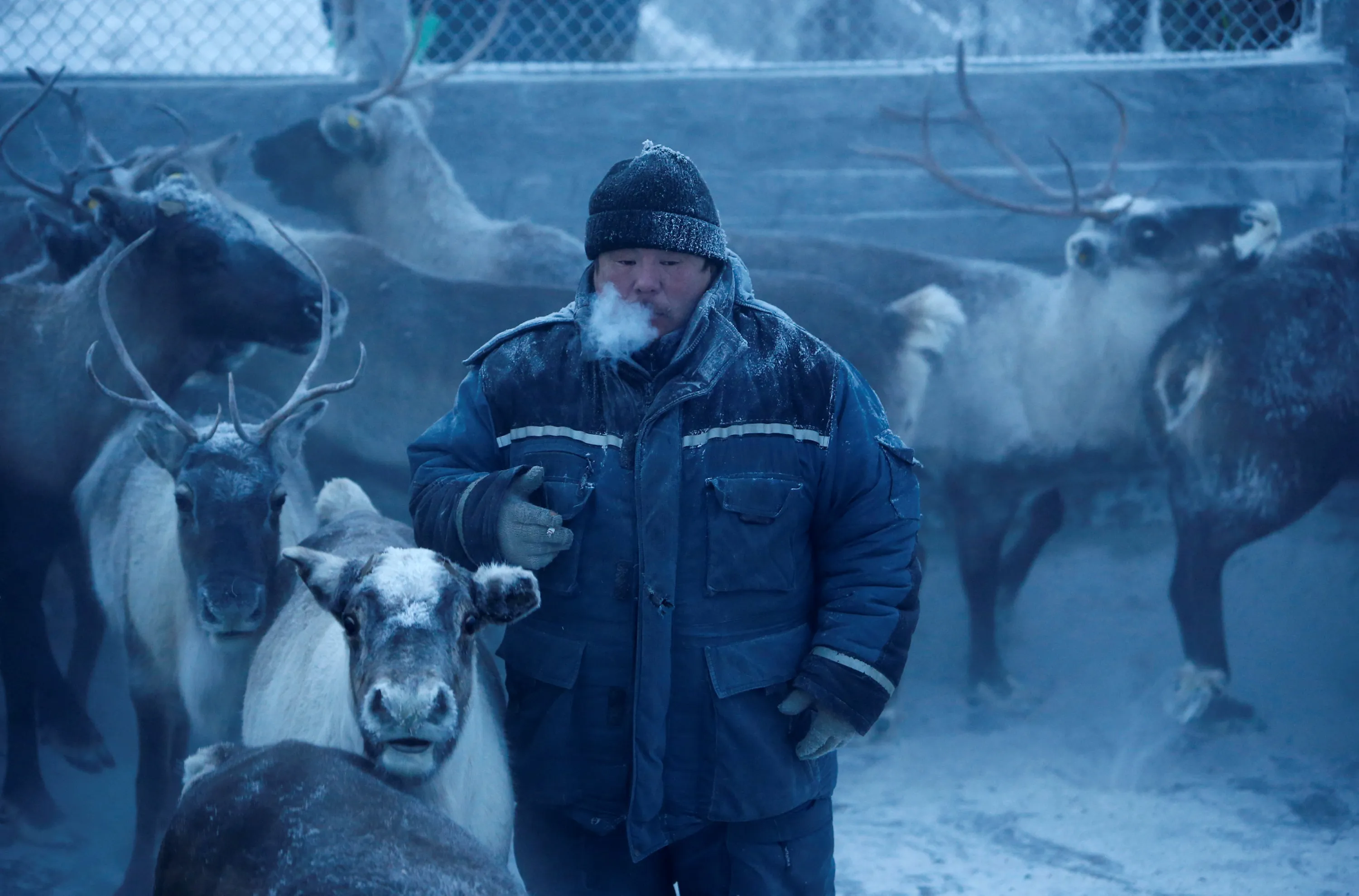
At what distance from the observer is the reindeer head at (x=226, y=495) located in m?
3.50

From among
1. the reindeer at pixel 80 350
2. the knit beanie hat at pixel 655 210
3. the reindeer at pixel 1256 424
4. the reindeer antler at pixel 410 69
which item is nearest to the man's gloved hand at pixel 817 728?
the knit beanie hat at pixel 655 210

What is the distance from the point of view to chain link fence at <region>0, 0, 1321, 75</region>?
540 cm

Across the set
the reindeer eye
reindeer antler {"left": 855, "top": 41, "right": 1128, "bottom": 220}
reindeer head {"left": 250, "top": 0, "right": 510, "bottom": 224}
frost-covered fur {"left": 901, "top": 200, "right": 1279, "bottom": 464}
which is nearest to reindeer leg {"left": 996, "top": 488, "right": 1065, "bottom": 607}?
frost-covered fur {"left": 901, "top": 200, "right": 1279, "bottom": 464}

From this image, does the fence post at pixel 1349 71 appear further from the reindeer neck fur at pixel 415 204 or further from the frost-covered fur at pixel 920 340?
the reindeer neck fur at pixel 415 204

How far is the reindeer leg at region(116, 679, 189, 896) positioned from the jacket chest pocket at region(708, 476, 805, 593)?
2417 millimetres

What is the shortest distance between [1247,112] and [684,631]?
15.1ft

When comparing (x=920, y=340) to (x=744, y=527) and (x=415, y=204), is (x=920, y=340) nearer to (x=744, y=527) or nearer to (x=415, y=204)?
(x=415, y=204)

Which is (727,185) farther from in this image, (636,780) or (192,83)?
(636,780)

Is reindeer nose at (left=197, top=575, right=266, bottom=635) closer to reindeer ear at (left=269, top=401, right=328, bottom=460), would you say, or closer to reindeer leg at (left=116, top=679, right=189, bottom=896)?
reindeer ear at (left=269, top=401, right=328, bottom=460)

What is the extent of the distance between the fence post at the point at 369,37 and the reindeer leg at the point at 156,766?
3060 millimetres

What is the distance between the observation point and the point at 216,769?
2.45 meters

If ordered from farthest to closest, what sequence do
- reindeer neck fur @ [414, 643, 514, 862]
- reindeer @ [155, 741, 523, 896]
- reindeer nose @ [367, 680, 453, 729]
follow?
reindeer neck fur @ [414, 643, 514, 862] → reindeer nose @ [367, 680, 453, 729] → reindeer @ [155, 741, 523, 896]

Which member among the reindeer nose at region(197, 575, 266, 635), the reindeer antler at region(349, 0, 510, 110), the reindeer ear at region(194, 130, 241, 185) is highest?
the reindeer antler at region(349, 0, 510, 110)

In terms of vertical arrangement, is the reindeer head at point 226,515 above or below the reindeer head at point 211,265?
below
